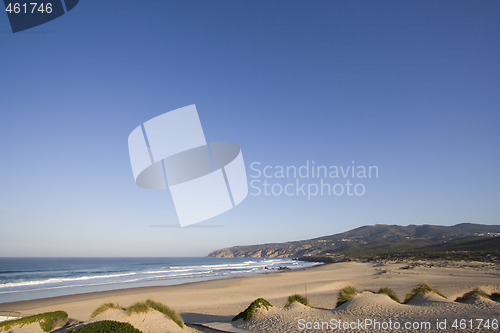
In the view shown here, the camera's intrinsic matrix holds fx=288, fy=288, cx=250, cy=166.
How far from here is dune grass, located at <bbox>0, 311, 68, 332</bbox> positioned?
399 inches

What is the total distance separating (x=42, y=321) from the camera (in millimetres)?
10922

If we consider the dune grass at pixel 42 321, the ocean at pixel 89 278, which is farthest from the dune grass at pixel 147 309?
the ocean at pixel 89 278

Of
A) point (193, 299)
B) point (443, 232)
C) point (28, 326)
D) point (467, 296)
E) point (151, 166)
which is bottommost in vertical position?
point (443, 232)

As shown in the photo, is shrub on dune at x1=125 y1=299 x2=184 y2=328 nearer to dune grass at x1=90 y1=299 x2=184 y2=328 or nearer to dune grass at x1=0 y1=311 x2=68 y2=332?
dune grass at x1=90 y1=299 x2=184 y2=328

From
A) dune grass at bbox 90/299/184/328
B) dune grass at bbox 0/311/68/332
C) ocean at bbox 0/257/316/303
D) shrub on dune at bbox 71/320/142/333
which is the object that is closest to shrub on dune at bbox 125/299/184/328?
dune grass at bbox 90/299/184/328

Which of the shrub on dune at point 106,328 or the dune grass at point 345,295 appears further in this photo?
the dune grass at point 345,295

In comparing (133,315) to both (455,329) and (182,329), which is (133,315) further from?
(455,329)

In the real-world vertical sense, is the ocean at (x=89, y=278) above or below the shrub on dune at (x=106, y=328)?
below

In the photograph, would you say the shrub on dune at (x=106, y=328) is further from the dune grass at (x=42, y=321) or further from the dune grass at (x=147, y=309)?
the dune grass at (x=42, y=321)

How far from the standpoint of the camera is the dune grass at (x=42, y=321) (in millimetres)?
10141

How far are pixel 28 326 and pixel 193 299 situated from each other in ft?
42.1

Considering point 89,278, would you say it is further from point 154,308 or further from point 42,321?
point 154,308

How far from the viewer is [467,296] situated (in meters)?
13.0

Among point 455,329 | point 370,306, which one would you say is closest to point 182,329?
point 370,306
